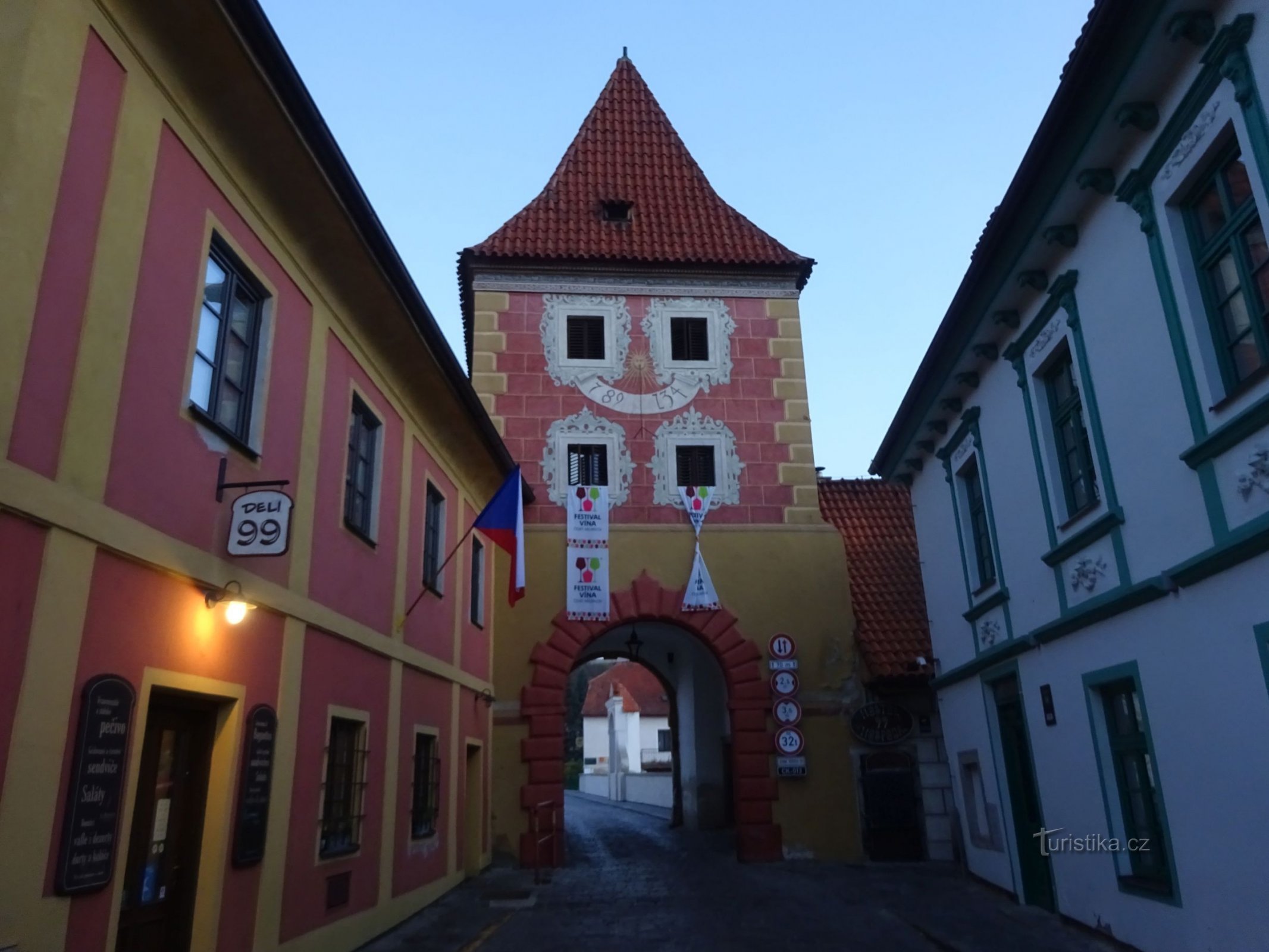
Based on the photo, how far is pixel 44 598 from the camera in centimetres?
514

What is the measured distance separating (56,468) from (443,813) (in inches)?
342

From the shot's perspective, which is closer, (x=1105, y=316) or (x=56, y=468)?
(x=56, y=468)

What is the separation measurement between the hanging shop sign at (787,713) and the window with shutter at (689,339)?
20.9 ft

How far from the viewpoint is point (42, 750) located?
16.5ft

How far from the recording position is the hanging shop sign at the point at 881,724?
54.2ft

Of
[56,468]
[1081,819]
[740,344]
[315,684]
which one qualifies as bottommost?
[1081,819]

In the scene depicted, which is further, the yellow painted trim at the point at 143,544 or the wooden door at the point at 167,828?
the wooden door at the point at 167,828

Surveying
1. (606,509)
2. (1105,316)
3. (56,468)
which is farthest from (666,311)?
(56,468)

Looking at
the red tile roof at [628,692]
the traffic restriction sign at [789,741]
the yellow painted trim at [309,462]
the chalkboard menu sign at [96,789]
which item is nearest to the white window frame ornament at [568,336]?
the traffic restriction sign at [789,741]

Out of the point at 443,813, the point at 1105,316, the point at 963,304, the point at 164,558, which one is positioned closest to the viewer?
the point at 164,558

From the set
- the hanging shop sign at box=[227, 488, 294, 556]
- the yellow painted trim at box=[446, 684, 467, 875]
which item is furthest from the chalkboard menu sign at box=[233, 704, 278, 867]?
the yellow painted trim at box=[446, 684, 467, 875]

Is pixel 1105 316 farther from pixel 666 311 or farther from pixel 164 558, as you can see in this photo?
pixel 666 311

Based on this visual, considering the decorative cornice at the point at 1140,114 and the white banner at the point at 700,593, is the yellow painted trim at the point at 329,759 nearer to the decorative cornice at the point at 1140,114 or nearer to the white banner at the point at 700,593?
the white banner at the point at 700,593

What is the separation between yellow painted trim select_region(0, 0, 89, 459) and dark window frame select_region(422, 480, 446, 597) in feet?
24.7
